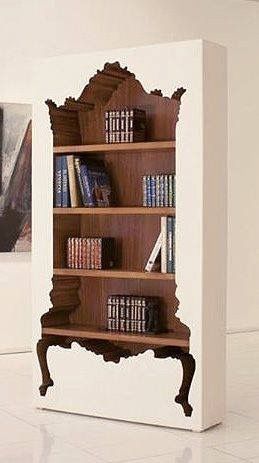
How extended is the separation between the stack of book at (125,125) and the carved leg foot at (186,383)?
136cm

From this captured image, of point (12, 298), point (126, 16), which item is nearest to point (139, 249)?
point (12, 298)

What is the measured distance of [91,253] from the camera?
5648 mm

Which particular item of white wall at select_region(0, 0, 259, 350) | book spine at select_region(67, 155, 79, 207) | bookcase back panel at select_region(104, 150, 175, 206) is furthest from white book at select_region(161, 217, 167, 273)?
white wall at select_region(0, 0, 259, 350)

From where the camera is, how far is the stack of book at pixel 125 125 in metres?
5.48

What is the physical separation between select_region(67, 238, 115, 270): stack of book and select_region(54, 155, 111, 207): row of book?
23 centimetres

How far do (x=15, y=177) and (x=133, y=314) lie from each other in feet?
8.89

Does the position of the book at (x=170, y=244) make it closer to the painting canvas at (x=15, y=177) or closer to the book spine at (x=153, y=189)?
the book spine at (x=153, y=189)

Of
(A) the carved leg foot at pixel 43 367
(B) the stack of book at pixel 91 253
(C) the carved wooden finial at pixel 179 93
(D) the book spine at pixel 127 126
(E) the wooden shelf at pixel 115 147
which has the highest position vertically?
(C) the carved wooden finial at pixel 179 93

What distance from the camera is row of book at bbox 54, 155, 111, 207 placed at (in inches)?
221

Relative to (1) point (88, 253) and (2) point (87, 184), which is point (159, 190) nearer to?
(2) point (87, 184)

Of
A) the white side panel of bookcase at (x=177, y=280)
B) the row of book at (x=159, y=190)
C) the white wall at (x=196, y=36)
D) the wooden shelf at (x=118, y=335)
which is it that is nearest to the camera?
the white side panel of bookcase at (x=177, y=280)

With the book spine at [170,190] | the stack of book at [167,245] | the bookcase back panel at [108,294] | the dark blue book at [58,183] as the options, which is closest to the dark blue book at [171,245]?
the stack of book at [167,245]

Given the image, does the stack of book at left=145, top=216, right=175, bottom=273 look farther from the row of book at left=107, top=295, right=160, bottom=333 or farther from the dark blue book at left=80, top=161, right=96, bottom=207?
the dark blue book at left=80, top=161, right=96, bottom=207

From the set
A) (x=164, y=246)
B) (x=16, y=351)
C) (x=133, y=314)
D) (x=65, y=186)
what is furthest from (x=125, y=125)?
(x=16, y=351)
